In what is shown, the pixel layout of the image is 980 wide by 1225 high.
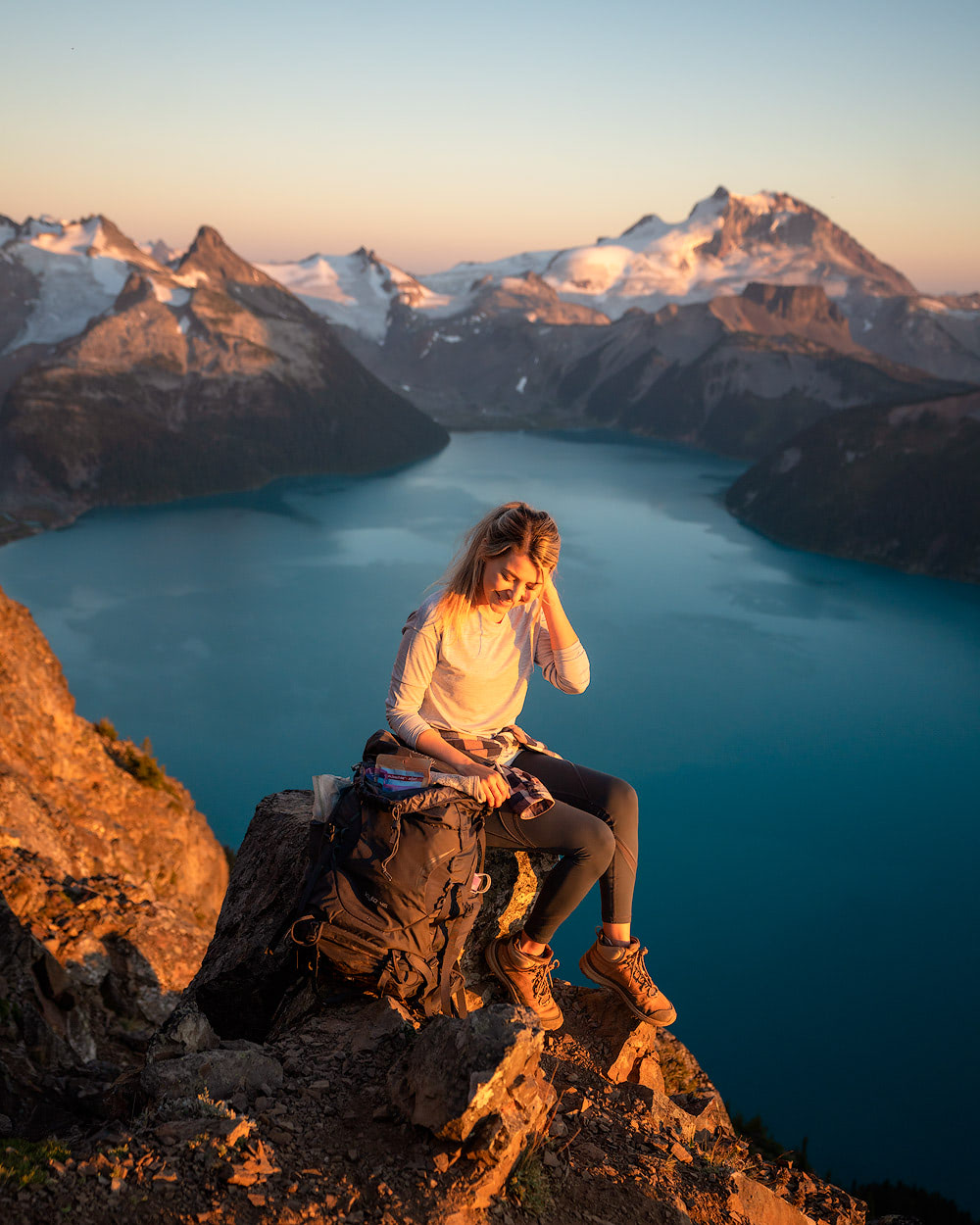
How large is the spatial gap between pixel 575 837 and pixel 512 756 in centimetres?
58

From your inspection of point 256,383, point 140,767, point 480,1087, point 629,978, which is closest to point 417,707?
point 480,1087

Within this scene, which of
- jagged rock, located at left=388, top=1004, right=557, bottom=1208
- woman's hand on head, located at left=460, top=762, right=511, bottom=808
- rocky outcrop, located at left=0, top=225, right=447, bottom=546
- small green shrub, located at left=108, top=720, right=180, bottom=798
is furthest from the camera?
rocky outcrop, located at left=0, top=225, right=447, bottom=546

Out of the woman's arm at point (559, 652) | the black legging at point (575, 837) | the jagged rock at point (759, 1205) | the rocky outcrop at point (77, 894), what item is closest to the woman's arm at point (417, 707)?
the black legging at point (575, 837)

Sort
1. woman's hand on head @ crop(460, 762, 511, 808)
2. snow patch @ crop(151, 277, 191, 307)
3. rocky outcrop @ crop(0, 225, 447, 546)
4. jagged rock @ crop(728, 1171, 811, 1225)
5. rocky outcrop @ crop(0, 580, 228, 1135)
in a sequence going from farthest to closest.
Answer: snow patch @ crop(151, 277, 191, 307), rocky outcrop @ crop(0, 225, 447, 546), rocky outcrop @ crop(0, 580, 228, 1135), woman's hand on head @ crop(460, 762, 511, 808), jagged rock @ crop(728, 1171, 811, 1225)

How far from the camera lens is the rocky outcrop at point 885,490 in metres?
68.7

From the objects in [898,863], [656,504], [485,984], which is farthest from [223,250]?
[485,984]

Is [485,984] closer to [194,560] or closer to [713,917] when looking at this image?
[713,917]

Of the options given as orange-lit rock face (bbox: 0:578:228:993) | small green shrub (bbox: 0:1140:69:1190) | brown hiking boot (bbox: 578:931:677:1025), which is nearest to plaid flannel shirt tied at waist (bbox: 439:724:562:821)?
brown hiking boot (bbox: 578:931:677:1025)

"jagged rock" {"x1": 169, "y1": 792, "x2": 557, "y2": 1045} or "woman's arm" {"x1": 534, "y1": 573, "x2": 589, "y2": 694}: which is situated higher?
"woman's arm" {"x1": 534, "y1": 573, "x2": 589, "y2": 694}

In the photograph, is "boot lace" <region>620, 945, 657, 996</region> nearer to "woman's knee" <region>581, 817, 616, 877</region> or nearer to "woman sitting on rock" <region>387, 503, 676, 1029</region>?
"woman sitting on rock" <region>387, 503, 676, 1029</region>

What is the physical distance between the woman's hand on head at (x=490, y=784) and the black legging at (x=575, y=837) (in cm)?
20

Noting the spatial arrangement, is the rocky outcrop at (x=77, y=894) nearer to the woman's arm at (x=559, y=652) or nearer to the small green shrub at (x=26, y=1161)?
the small green shrub at (x=26, y=1161)

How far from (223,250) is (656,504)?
258 feet

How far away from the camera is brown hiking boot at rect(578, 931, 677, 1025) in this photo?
4.93 metres
